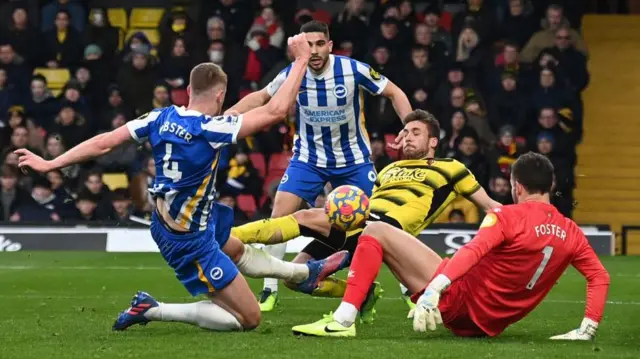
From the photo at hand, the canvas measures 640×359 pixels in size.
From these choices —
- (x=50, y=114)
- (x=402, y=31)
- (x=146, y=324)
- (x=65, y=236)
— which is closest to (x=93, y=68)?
(x=50, y=114)

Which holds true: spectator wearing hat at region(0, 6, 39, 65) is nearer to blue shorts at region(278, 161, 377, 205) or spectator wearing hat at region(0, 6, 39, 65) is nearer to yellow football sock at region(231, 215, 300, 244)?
blue shorts at region(278, 161, 377, 205)

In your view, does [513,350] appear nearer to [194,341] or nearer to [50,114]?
[194,341]

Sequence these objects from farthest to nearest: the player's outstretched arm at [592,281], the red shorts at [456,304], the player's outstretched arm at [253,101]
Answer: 1. the player's outstretched arm at [253,101]
2. the red shorts at [456,304]
3. the player's outstretched arm at [592,281]

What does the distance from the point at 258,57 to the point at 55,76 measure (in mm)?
3287

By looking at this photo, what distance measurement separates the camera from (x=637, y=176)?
69.6ft

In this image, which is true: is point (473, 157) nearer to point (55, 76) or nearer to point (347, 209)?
point (55, 76)

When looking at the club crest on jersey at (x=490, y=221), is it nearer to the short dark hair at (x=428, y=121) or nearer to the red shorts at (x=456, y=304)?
the red shorts at (x=456, y=304)

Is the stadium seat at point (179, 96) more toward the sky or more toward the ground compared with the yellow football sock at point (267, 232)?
more toward the ground

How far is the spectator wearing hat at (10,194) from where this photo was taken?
19.2 metres

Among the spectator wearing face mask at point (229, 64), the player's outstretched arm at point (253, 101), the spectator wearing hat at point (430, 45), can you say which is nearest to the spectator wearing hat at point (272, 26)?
the spectator wearing face mask at point (229, 64)

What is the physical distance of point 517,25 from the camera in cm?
1989

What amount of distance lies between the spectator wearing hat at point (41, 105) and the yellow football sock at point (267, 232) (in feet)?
35.6

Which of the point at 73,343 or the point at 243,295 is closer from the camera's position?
the point at 73,343

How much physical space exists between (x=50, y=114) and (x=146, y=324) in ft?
36.4
